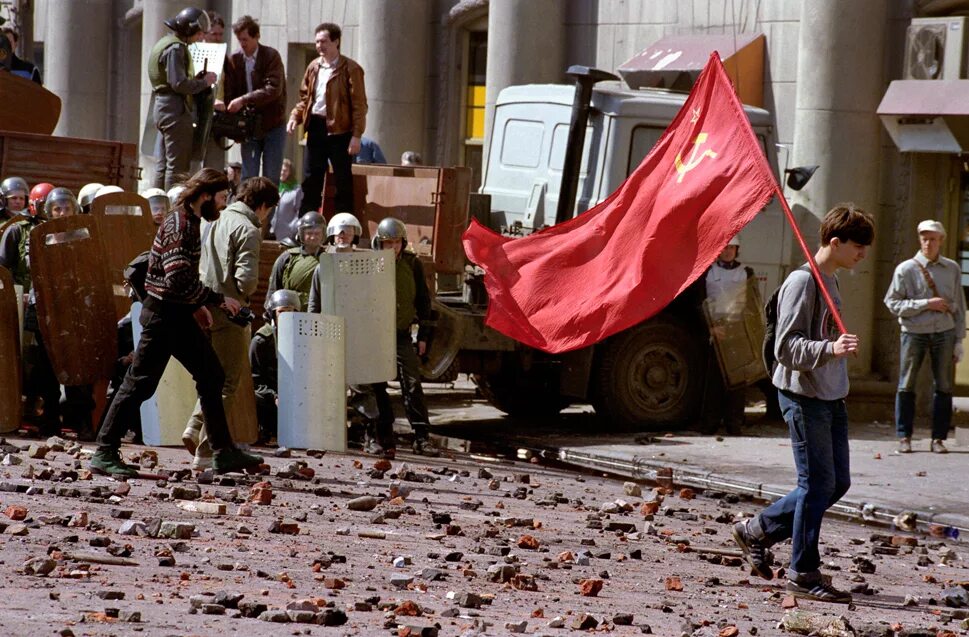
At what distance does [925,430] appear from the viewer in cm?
1705

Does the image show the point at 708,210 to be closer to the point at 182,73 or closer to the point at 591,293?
the point at 591,293

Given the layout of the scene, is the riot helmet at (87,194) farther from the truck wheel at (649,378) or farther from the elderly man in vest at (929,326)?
the elderly man in vest at (929,326)

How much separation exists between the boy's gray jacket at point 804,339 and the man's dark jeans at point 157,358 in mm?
3986

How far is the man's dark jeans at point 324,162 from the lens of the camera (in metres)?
15.9

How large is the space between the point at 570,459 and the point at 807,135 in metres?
6.14

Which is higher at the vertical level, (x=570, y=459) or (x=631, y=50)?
(x=631, y=50)

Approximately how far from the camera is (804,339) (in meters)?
8.44

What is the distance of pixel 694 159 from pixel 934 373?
461 centimetres

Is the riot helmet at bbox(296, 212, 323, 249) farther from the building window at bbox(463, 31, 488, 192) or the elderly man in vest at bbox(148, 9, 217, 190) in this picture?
the building window at bbox(463, 31, 488, 192)

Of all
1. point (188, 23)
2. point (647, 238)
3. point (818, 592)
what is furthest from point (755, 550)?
point (188, 23)

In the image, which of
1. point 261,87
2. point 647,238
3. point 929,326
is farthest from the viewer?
point 261,87

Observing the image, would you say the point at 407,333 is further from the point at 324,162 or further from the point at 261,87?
the point at 261,87

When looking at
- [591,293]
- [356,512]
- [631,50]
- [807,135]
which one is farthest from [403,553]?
[631,50]

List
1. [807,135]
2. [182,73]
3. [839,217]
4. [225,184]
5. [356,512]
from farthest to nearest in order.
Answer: [807,135] → [182,73] → [225,184] → [356,512] → [839,217]
